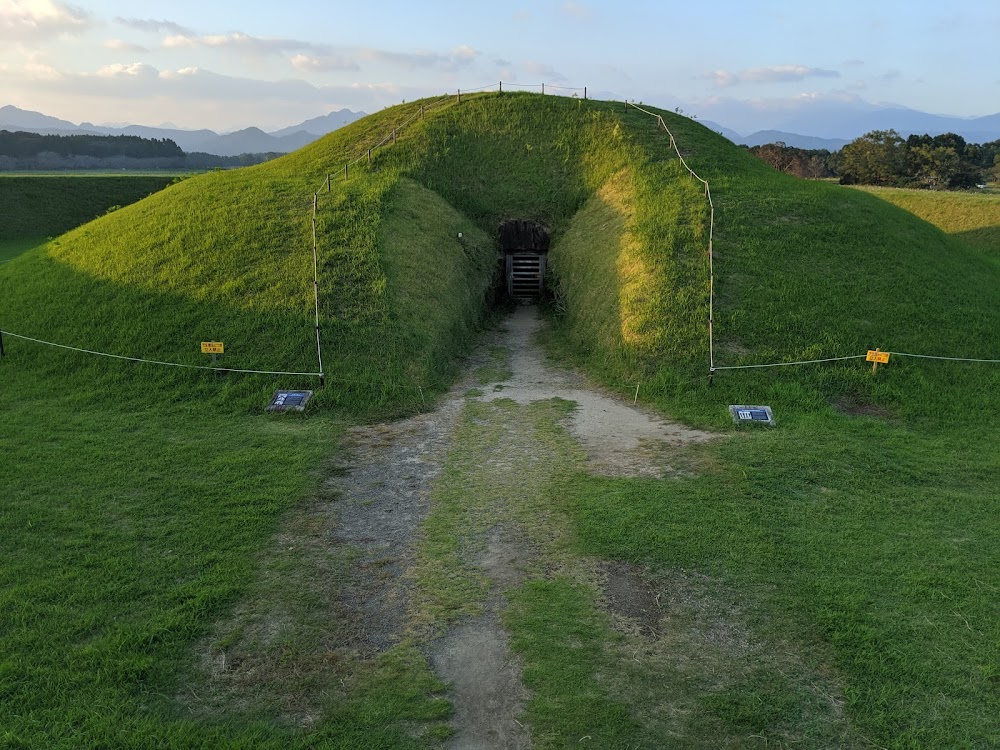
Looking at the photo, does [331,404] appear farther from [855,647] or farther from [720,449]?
[855,647]

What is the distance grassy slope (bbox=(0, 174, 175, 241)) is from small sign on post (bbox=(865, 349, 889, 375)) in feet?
167

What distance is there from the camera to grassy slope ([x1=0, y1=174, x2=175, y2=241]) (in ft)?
150

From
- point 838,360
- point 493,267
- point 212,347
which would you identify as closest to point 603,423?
point 838,360

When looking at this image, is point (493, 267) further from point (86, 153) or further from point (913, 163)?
point (86, 153)

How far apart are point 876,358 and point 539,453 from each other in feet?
28.0

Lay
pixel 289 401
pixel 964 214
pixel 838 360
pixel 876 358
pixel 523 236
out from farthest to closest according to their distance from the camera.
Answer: pixel 964 214, pixel 523 236, pixel 838 360, pixel 876 358, pixel 289 401

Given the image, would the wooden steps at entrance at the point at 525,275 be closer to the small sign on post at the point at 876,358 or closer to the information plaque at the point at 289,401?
the information plaque at the point at 289,401

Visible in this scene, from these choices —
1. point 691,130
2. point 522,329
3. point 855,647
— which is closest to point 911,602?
point 855,647

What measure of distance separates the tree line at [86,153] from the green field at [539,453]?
310ft

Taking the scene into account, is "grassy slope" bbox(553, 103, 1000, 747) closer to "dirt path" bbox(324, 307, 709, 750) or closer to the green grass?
"dirt path" bbox(324, 307, 709, 750)

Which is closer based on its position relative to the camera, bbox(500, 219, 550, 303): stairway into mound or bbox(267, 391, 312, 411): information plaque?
bbox(267, 391, 312, 411): information plaque

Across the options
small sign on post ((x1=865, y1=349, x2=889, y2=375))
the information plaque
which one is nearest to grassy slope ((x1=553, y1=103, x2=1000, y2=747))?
small sign on post ((x1=865, y1=349, x2=889, y2=375))

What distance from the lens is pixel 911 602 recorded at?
24.8 ft

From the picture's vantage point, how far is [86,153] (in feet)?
364
